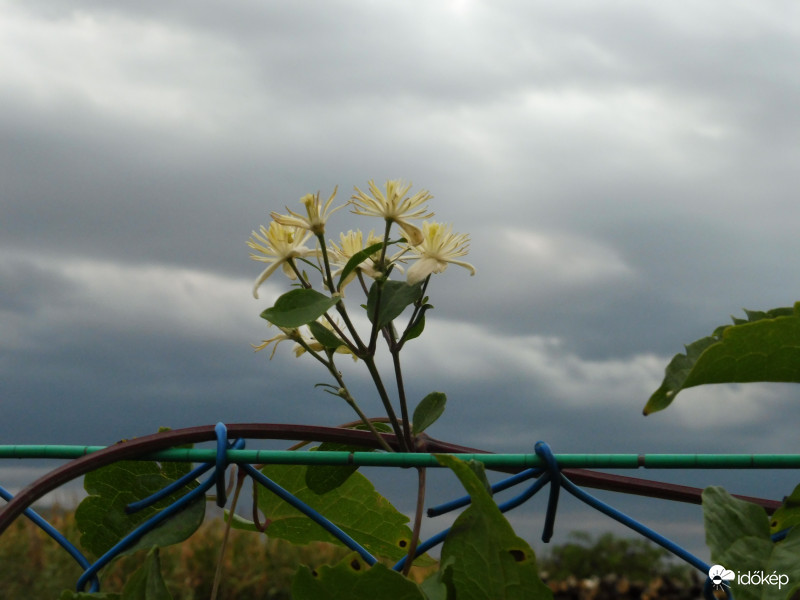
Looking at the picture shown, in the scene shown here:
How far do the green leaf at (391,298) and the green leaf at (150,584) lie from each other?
0.30 m

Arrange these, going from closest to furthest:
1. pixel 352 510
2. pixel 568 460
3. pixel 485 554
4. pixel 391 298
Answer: pixel 485 554 < pixel 568 460 < pixel 391 298 < pixel 352 510

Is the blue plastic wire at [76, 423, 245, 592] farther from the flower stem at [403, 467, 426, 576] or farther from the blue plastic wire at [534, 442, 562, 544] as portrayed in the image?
the blue plastic wire at [534, 442, 562, 544]

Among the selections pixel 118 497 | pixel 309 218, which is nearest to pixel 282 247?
pixel 309 218

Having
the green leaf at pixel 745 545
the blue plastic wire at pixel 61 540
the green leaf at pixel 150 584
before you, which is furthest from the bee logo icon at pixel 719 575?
the blue plastic wire at pixel 61 540

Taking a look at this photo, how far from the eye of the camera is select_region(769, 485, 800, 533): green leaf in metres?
0.68

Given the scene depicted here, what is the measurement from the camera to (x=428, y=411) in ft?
2.54

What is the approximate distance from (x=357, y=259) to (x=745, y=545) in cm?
43

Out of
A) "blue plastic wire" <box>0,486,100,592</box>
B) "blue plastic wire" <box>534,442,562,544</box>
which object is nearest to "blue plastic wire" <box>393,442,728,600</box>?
"blue plastic wire" <box>534,442,562,544</box>

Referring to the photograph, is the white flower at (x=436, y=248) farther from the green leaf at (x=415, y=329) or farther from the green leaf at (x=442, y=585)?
the green leaf at (x=442, y=585)

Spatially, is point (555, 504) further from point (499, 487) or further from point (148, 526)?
point (148, 526)

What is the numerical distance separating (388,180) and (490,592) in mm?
462

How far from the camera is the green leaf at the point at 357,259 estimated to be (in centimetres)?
75

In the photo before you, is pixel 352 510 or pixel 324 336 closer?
pixel 324 336

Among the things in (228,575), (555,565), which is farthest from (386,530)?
(555,565)
